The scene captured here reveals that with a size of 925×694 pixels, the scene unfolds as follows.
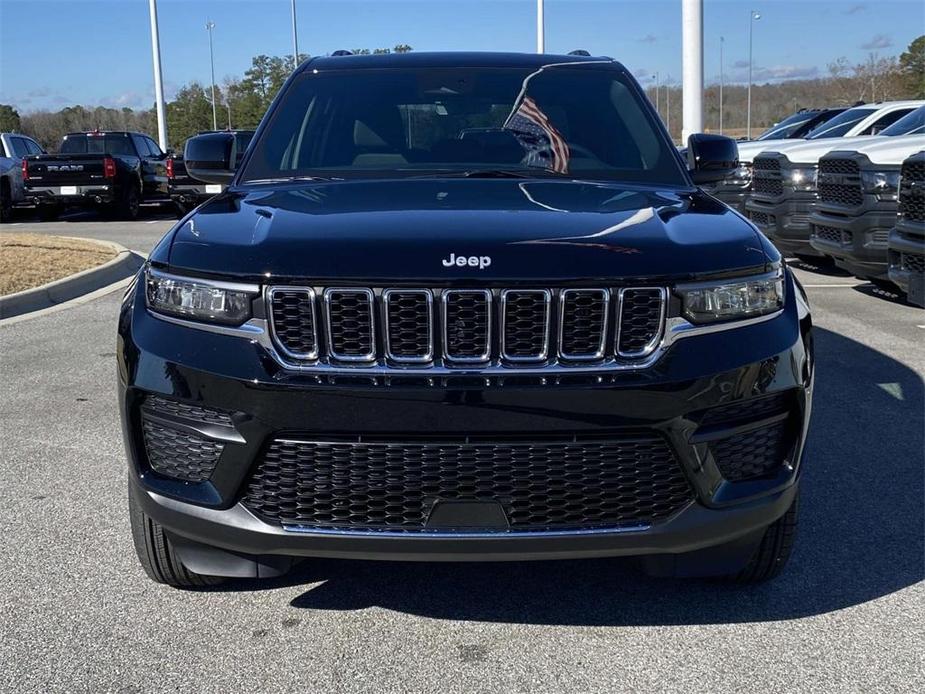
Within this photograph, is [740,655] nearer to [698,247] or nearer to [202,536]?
[698,247]

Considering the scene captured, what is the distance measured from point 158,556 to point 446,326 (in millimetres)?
1267

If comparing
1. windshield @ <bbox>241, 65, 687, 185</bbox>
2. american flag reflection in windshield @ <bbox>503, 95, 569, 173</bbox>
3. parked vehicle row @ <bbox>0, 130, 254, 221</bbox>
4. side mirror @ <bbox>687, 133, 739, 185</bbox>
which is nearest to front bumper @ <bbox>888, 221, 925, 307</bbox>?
side mirror @ <bbox>687, 133, 739, 185</bbox>

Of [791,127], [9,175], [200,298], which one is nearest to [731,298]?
[200,298]

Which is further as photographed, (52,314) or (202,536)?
(52,314)

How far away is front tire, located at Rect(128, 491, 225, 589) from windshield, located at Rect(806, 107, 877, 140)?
13.5 meters

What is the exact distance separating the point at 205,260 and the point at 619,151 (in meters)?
1.95

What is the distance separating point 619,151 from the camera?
4180mm

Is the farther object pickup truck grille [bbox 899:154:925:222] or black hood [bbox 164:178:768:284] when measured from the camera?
pickup truck grille [bbox 899:154:925:222]

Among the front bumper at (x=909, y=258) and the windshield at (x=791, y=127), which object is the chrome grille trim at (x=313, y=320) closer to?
the front bumper at (x=909, y=258)

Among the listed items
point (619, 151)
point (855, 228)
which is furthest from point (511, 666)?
point (855, 228)

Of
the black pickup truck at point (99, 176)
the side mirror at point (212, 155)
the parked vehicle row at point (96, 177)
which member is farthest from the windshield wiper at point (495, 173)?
the black pickup truck at point (99, 176)

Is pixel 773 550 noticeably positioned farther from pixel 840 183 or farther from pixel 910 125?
pixel 910 125

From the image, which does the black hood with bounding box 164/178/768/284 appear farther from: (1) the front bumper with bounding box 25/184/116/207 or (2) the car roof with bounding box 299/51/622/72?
(1) the front bumper with bounding box 25/184/116/207

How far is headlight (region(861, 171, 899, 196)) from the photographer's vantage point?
30.6 feet
